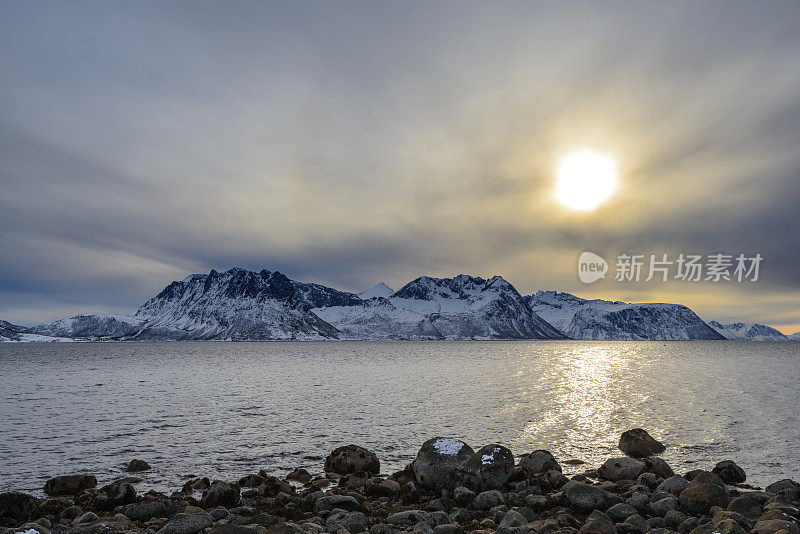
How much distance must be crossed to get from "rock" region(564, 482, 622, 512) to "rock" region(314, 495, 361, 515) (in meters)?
7.10

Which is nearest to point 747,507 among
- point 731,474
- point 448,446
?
point 731,474

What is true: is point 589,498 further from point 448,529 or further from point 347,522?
point 347,522

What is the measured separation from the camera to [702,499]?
14.6 meters

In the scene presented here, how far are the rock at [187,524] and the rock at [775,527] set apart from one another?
1419cm

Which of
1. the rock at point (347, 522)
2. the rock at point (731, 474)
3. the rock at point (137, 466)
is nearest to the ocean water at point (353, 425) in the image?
the rock at point (137, 466)

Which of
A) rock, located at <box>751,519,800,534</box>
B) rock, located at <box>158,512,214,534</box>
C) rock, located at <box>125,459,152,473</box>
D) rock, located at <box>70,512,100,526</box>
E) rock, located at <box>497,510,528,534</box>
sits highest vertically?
rock, located at <box>751,519,800,534</box>

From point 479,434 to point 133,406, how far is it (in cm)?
3372

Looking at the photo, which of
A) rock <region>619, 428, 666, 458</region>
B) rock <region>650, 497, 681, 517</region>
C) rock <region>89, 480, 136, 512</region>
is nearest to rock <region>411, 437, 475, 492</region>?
rock <region>650, 497, 681, 517</region>

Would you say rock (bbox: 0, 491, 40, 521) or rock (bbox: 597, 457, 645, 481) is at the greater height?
rock (bbox: 597, 457, 645, 481)

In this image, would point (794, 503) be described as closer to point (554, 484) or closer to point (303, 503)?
point (554, 484)

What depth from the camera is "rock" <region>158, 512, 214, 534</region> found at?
12320 millimetres

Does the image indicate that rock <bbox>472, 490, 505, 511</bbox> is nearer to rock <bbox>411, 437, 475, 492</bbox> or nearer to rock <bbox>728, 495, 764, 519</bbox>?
rock <bbox>411, 437, 475, 492</bbox>

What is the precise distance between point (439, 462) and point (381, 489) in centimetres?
245

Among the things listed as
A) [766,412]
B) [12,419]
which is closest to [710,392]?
[766,412]
